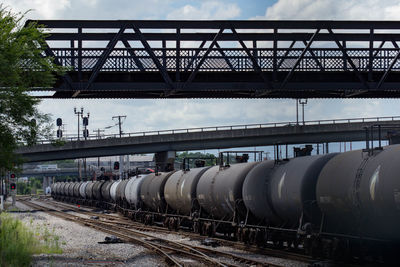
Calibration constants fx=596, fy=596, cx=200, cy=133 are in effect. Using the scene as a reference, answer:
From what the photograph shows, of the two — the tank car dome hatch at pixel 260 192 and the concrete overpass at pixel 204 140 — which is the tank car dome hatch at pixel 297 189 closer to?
the tank car dome hatch at pixel 260 192

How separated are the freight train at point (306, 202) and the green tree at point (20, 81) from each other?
7.77 metres

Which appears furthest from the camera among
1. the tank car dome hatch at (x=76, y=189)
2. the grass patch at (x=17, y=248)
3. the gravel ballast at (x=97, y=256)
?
the tank car dome hatch at (x=76, y=189)

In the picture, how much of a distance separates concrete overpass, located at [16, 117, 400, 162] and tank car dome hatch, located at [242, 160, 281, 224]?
51572 millimetres

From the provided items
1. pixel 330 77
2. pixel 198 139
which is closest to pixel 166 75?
pixel 330 77

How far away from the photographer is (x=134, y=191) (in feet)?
136

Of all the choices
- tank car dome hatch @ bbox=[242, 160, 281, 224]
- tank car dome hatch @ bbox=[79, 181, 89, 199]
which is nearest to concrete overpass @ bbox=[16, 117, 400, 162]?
tank car dome hatch @ bbox=[79, 181, 89, 199]

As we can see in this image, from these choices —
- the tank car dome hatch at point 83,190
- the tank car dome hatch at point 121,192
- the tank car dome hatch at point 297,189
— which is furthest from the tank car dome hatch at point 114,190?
the tank car dome hatch at point 297,189

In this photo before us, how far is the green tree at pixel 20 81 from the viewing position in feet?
61.6

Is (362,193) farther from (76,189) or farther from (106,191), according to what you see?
(76,189)

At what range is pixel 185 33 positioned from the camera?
24.0 meters

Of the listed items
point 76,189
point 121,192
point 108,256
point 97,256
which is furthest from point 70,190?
point 108,256

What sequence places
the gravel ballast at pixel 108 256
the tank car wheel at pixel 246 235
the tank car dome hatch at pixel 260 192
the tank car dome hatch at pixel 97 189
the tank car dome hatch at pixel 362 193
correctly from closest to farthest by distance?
the tank car dome hatch at pixel 362 193 < the gravel ballast at pixel 108 256 < the tank car dome hatch at pixel 260 192 < the tank car wheel at pixel 246 235 < the tank car dome hatch at pixel 97 189

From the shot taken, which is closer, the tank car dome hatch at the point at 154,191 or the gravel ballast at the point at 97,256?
the gravel ballast at the point at 97,256

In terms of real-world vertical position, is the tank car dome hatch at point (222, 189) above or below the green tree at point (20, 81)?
below
